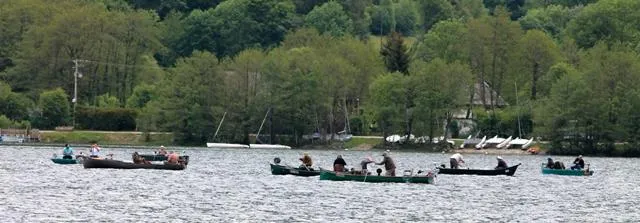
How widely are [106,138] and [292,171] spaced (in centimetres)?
6267

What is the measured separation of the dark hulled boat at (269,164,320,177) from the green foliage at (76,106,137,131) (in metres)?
65.6

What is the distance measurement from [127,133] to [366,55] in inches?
A: 1223

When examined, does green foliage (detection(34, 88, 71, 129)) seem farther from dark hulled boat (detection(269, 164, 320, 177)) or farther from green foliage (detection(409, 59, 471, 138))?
dark hulled boat (detection(269, 164, 320, 177))

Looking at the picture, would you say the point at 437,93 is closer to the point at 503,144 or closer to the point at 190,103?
the point at 503,144

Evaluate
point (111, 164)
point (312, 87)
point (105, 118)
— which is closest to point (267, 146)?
point (312, 87)

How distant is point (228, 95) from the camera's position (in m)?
168

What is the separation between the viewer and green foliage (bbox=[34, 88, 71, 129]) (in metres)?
167

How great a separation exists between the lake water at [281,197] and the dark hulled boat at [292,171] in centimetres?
52

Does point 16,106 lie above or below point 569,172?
above

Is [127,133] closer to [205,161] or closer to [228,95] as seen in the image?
[228,95]

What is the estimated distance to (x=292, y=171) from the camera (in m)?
103

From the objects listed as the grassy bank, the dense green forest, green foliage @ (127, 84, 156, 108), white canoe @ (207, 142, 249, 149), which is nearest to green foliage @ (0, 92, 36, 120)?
the dense green forest

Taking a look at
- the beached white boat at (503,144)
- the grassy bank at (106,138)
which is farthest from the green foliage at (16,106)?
the beached white boat at (503,144)

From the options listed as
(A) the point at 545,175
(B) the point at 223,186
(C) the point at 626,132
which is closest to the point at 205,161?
(A) the point at 545,175
